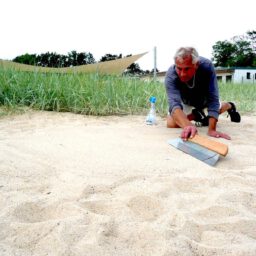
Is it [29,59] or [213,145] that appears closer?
[213,145]

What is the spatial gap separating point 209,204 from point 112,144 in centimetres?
109

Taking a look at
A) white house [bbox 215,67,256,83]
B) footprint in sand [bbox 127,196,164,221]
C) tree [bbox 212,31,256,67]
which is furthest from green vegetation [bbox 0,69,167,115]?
tree [bbox 212,31,256,67]

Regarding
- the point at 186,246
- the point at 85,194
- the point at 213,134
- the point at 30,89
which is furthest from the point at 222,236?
the point at 30,89

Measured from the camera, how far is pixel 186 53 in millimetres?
2516

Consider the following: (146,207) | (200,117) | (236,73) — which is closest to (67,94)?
(200,117)

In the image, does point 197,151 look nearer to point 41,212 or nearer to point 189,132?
point 189,132

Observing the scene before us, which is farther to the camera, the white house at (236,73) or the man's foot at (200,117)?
the white house at (236,73)

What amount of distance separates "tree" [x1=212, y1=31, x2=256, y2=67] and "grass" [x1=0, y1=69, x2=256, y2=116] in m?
41.4

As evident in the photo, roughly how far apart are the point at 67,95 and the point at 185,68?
1509 millimetres

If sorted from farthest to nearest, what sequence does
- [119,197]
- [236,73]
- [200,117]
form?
[236,73], [200,117], [119,197]

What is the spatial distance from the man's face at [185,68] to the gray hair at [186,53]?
0.02 m

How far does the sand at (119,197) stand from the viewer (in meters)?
1.15

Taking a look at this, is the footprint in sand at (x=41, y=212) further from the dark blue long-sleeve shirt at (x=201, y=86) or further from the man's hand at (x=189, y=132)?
the dark blue long-sleeve shirt at (x=201, y=86)

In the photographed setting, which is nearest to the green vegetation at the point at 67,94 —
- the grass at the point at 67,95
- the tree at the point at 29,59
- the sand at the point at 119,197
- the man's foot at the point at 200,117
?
the grass at the point at 67,95
